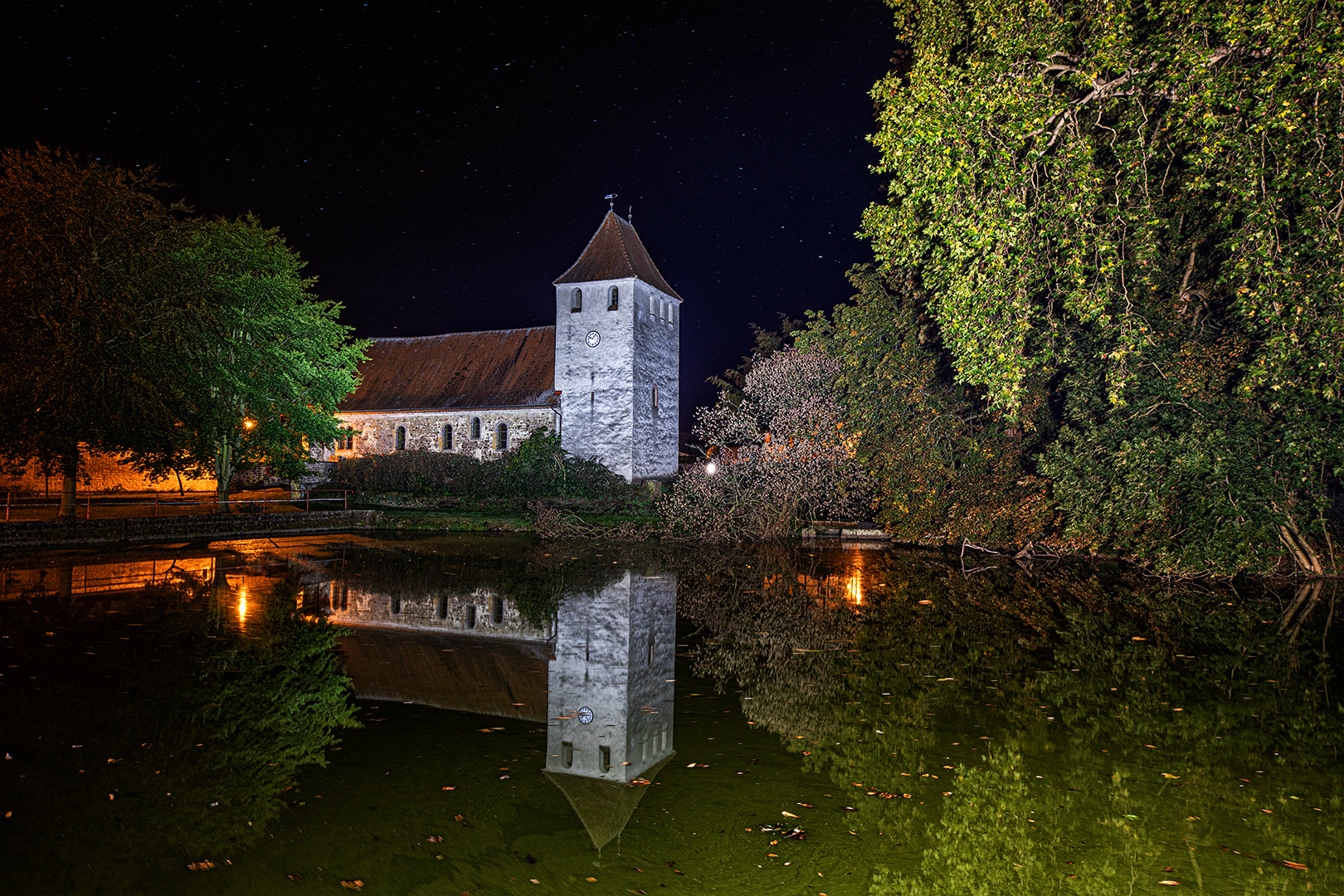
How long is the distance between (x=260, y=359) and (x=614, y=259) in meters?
16.0

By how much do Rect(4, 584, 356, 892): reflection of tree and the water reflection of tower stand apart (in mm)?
1696

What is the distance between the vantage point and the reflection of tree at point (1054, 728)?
13.1ft

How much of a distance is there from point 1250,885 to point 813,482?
61.5 ft

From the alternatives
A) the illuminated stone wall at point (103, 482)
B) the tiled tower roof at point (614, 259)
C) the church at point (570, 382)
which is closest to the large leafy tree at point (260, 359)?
the church at point (570, 382)

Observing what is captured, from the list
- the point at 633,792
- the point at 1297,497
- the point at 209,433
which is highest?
the point at 209,433

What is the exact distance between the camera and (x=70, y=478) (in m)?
18.8

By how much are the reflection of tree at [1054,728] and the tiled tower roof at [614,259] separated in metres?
25.9

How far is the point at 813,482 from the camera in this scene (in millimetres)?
22328

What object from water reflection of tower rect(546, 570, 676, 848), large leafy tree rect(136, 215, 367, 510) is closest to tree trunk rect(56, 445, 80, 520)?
large leafy tree rect(136, 215, 367, 510)

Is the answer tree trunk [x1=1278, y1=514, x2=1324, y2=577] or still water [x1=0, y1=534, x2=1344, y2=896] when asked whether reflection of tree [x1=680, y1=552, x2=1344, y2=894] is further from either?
tree trunk [x1=1278, y1=514, x2=1324, y2=577]

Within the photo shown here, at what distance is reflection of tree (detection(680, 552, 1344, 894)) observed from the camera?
401 cm

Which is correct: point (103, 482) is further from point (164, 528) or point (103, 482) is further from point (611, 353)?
point (611, 353)

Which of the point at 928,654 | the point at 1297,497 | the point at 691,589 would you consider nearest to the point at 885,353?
the point at 1297,497

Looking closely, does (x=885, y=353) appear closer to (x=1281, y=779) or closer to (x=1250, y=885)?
(x=1281, y=779)
